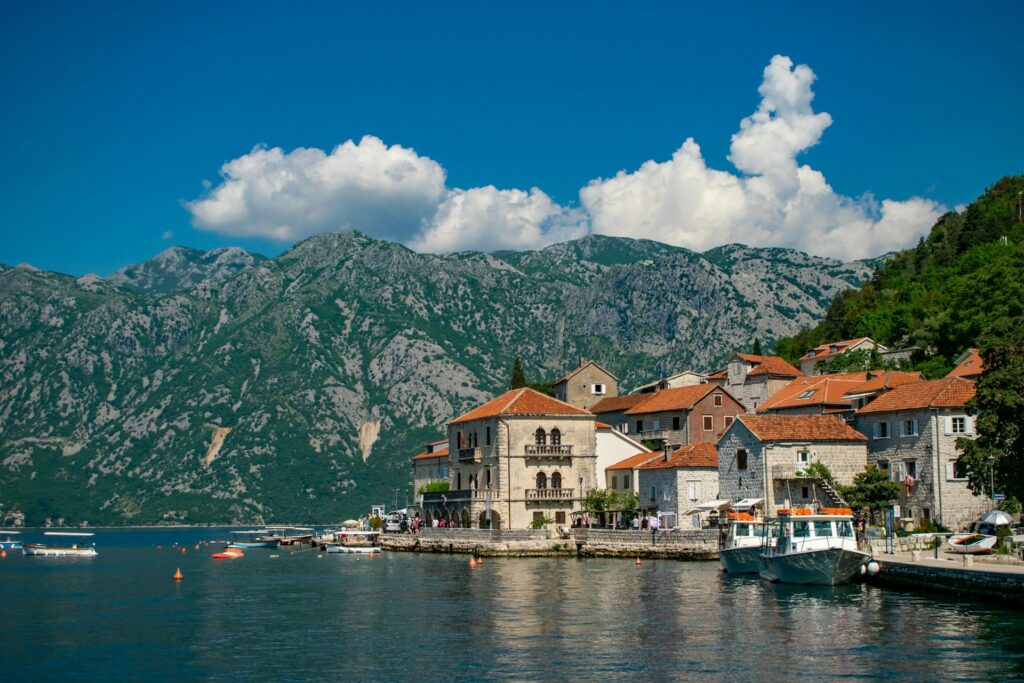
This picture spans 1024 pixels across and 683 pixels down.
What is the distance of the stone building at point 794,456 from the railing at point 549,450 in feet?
63.0

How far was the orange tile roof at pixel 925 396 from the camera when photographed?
71.8 meters

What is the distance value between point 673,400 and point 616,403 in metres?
11.0

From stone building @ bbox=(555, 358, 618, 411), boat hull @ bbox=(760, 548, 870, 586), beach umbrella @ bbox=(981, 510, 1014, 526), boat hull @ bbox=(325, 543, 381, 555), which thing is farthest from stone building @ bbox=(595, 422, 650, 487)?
boat hull @ bbox=(760, 548, 870, 586)

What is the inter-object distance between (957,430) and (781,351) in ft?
282

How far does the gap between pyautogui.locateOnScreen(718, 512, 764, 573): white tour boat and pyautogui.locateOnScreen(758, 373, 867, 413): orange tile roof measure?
2214cm

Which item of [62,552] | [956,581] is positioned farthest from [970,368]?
[62,552]

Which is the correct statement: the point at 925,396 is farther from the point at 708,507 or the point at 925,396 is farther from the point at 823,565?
the point at 823,565

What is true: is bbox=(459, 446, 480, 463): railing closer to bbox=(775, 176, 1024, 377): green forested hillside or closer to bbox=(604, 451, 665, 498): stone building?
bbox=(604, 451, 665, 498): stone building

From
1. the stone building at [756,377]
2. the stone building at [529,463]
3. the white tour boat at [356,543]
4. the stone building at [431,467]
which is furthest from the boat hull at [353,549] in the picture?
the stone building at [756,377]

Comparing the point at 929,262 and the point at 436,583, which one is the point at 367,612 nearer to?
the point at 436,583

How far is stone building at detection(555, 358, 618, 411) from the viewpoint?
121m

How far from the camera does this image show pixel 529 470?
93.4 metres

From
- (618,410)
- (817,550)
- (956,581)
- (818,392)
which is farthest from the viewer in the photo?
(618,410)

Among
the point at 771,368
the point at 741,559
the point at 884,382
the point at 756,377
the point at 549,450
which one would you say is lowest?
the point at 741,559
